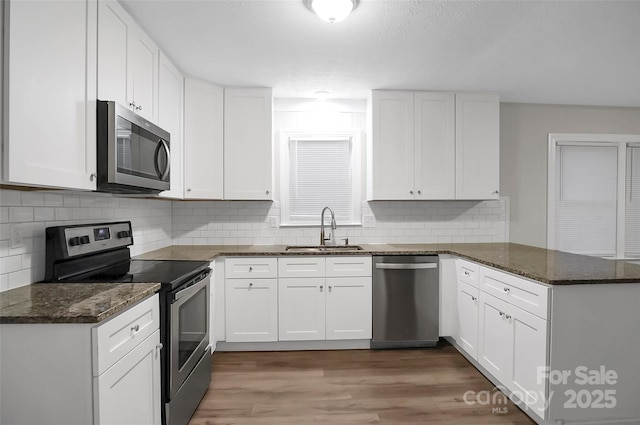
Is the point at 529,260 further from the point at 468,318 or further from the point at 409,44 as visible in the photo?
the point at 409,44

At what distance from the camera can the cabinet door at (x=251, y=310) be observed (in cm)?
285

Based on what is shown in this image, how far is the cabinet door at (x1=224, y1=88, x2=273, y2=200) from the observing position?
Answer: 3.04 metres

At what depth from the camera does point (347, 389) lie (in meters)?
2.31

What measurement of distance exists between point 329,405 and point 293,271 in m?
1.09

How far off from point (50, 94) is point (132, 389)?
1.22 meters

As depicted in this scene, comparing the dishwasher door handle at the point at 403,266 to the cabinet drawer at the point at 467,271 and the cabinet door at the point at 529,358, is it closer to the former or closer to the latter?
the cabinet drawer at the point at 467,271

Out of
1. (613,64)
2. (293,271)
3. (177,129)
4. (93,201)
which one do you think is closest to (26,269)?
(93,201)

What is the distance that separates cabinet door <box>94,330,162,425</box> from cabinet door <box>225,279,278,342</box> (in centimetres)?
123

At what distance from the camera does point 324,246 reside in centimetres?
329

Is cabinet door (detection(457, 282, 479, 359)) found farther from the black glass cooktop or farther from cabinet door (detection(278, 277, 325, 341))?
the black glass cooktop

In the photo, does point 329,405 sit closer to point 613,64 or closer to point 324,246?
point 324,246

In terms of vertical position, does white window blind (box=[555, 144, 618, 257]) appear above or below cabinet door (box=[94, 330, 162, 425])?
above

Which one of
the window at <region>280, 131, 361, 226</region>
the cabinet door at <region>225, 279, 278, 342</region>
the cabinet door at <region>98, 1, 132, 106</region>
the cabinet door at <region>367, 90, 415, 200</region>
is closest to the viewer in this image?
the cabinet door at <region>98, 1, 132, 106</region>

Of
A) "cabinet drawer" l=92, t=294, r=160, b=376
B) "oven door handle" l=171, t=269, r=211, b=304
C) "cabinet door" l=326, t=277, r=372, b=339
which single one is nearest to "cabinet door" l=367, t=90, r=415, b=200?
"cabinet door" l=326, t=277, r=372, b=339
